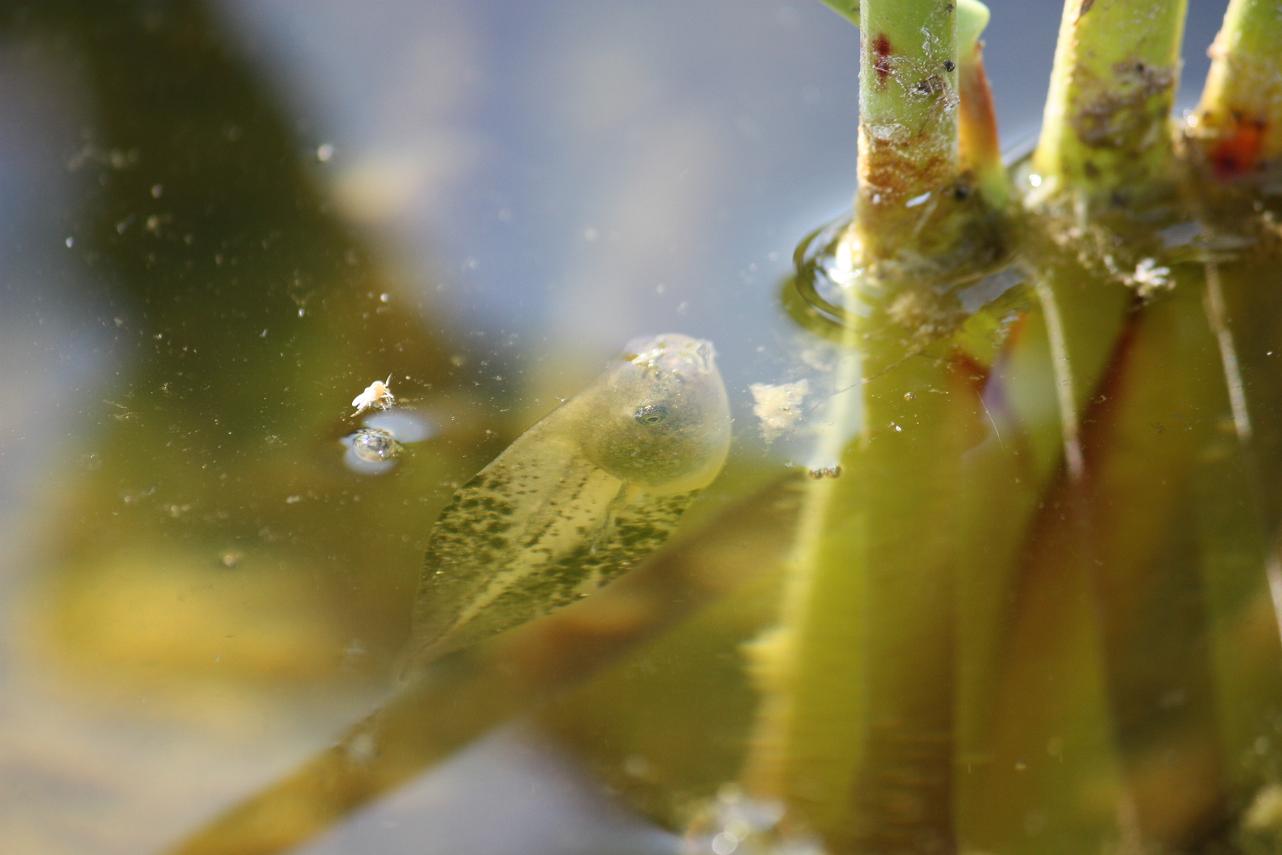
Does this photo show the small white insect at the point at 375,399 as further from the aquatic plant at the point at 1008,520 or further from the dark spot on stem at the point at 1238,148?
the dark spot on stem at the point at 1238,148

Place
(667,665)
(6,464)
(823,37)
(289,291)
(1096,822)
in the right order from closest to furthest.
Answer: (1096,822)
(667,665)
(6,464)
(289,291)
(823,37)

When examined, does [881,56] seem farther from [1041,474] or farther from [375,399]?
[375,399]

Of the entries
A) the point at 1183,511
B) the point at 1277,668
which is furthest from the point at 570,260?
the point at 1277,668

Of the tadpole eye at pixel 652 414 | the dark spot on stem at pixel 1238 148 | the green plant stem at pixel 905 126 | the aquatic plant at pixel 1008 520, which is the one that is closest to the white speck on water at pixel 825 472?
the aquatic plant at pixel 1008 520

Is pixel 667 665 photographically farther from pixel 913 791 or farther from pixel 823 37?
pixel 823 37

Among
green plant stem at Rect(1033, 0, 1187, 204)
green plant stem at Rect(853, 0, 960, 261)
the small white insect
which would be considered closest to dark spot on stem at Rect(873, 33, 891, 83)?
green plant stem at Rect(853, 0, 960, 261)
